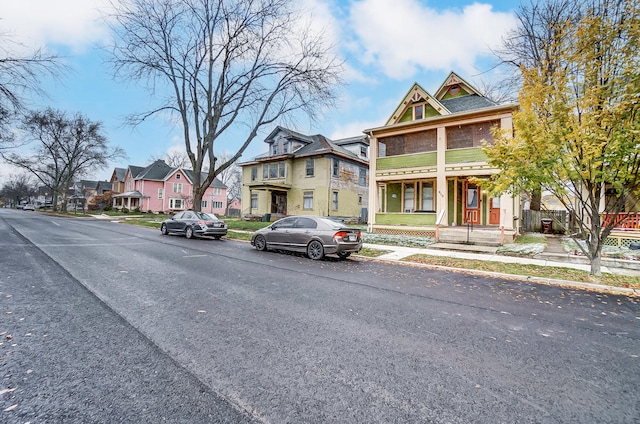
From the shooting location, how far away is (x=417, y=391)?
2727 millimetres

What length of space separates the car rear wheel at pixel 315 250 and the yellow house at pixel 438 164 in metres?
7.77

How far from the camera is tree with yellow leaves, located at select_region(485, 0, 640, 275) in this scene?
7.38 m

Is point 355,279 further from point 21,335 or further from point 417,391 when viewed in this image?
point 21,335

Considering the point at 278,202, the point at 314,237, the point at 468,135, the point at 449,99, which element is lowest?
the point at 314,237

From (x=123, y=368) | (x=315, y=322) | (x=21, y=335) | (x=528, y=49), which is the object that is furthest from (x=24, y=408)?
(x=528, y=49)

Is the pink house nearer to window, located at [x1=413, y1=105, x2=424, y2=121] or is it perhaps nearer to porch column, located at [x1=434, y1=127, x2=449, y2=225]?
window, located at [x1=413, y1=105, x2=424, y2=121]

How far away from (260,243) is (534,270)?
30.6 feet

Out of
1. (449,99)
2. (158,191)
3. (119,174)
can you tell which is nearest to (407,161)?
(449,99)

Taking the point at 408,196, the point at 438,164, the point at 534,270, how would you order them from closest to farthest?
1. the point at 534,270
2. the point at 438,164
3. the point at 408,196

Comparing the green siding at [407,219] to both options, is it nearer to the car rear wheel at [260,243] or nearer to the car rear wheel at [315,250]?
the car rear wheel at [315,250]

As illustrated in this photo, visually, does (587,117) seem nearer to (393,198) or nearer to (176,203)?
(393,198)

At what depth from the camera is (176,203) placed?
5194 cm

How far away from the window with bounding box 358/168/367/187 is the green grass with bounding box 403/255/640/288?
1981 centimetres

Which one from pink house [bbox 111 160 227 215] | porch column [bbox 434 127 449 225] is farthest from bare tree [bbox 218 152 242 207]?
porch column [bbox 434 127 449 225]
